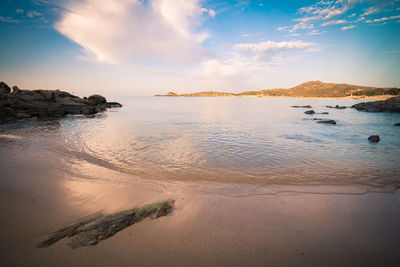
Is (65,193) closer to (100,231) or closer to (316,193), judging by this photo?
(100,231)

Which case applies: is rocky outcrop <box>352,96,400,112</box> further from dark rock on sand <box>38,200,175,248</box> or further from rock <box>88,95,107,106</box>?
rock <box>88,95,107,106</box>

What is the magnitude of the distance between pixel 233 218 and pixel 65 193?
530cm

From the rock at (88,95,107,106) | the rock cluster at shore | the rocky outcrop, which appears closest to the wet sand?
the rock cluster at shore

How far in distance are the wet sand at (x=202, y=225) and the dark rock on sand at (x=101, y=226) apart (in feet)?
0.50

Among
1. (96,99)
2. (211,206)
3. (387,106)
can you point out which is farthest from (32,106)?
(387,106)

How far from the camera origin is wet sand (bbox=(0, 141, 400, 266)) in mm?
2982

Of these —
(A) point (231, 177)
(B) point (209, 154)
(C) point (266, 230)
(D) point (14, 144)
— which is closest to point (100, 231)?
(C) point (266, 230)

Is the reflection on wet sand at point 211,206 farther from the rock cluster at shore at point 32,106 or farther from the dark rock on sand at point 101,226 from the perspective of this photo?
the rock cluster at shore at point 32,106

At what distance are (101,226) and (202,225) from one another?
7.29ft

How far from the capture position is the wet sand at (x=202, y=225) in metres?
2.98

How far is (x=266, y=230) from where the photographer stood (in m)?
3.71

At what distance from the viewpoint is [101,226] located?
3562 millimetres

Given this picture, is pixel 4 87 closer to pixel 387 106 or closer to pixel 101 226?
pixel 101 226

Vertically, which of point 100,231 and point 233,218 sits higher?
point 100,231
